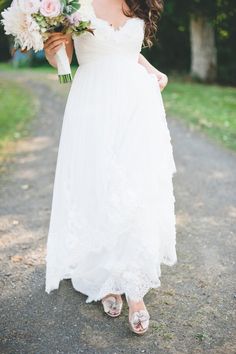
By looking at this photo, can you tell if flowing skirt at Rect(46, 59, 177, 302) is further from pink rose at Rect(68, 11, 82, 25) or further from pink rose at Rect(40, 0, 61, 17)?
pink rose at Rect(40, 0, 61, 17)

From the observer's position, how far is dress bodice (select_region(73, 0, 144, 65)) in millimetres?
2947

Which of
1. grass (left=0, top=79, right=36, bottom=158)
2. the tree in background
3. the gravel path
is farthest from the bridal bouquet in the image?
the tree in background

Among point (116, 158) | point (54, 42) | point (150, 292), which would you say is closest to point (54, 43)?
point (54, 42)

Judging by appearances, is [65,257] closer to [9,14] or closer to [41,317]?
[41,317]

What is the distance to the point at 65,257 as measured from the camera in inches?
129

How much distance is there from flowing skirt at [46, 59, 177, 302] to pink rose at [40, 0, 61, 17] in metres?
0.48

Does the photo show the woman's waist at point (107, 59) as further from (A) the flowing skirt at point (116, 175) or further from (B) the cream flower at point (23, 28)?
(B) the cream flower at point (23, 28)

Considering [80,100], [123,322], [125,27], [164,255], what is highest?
[125,27]

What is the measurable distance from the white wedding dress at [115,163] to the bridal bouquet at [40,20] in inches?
8.8

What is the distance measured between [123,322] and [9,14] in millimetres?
2130

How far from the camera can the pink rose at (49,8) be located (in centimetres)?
267

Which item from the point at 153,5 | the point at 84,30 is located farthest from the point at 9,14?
the point at 153,5

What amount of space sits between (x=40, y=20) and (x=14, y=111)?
9.34 meters

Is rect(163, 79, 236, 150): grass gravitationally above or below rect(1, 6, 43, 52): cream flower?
below
